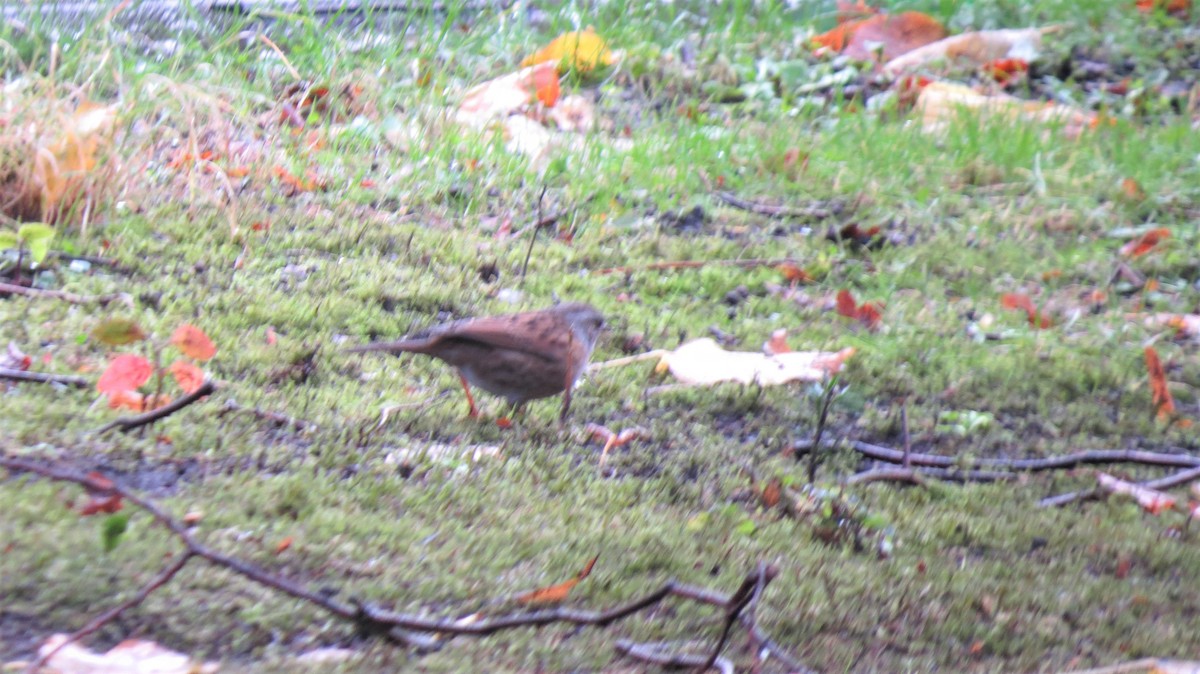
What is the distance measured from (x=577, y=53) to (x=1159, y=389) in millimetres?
3584

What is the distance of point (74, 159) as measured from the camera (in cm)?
364

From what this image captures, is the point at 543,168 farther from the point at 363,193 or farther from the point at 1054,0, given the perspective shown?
the point at 1054,0

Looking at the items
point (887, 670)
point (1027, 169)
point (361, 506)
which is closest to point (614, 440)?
point (361, 506)

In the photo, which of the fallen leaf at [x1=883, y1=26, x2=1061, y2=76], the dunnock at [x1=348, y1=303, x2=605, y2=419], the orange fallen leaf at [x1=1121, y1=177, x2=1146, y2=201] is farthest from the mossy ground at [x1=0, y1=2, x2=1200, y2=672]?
the fallen leaf at [x1=883, y1=26, x2=1061, y2=76]

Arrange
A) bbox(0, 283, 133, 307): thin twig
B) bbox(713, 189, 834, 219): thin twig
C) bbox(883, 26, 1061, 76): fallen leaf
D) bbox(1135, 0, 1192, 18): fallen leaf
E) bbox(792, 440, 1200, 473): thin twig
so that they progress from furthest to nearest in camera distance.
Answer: bbox(1135, 0, 1192, 18): fallen leaf → bbox(883, 26, 1061, 76): fallen leaf → bbox(713, 189, 834, 219): thin twig → bbox(0, 283, 133, 307): thin twig → bbox(792, 440, 1200, 473): thin twig

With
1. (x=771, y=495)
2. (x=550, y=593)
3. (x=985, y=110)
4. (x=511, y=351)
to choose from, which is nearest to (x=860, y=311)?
(x=771, y=495)

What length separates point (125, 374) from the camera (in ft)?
8.12

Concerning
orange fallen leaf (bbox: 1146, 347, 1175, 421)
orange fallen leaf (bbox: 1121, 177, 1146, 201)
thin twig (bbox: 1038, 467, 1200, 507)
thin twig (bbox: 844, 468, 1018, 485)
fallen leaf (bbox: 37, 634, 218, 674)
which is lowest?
orange fallen leaf (bbox: 1121, 177, 1146, 201)

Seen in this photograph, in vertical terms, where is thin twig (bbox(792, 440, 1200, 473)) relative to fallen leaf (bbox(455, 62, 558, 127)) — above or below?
below

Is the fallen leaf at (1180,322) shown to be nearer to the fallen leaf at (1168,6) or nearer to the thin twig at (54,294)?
the thin twig at (54,294)

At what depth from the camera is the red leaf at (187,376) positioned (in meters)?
2.53

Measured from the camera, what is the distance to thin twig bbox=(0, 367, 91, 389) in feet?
8.63

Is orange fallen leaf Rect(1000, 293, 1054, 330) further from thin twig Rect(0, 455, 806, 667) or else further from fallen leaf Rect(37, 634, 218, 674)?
fallen leaf Rect(37, 634, 218, 674)

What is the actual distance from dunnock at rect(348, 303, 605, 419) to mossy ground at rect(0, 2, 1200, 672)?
128mm
